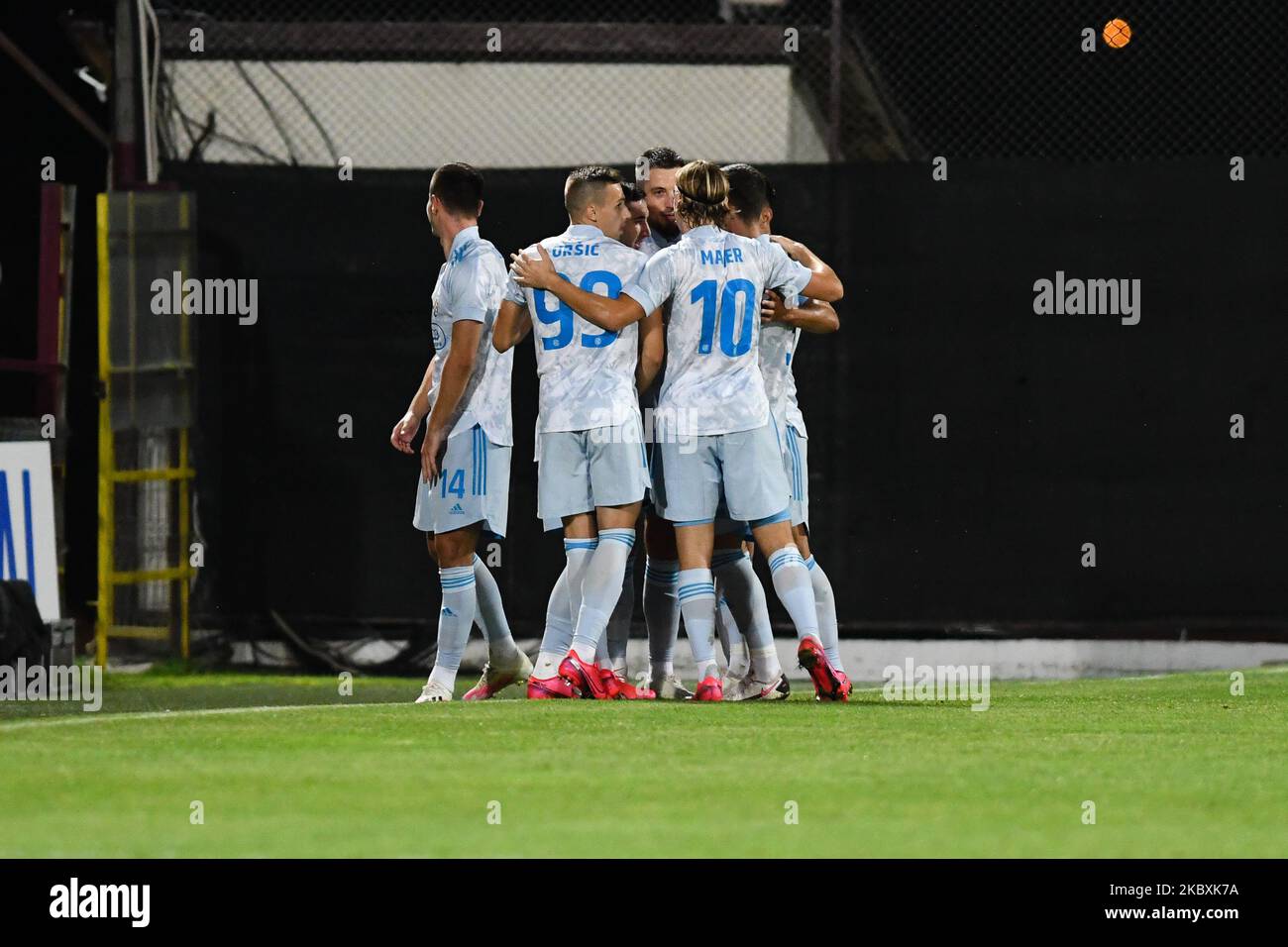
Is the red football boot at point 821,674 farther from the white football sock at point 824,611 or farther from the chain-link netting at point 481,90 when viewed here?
the chain-link netting at point 481,90

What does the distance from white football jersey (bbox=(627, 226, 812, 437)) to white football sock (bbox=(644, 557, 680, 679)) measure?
0.84 meters

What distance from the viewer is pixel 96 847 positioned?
4.43m

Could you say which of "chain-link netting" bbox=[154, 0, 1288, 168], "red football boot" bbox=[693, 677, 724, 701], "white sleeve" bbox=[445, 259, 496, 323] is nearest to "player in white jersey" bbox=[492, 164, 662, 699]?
"white sleeve" bbox=[445, 259, 496, 323]

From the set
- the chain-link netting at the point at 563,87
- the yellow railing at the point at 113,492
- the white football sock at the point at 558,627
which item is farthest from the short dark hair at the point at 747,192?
the chain-link netting at the point at 563,87

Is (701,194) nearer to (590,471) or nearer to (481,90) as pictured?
(590,471)

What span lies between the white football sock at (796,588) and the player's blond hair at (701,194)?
4.33 feet

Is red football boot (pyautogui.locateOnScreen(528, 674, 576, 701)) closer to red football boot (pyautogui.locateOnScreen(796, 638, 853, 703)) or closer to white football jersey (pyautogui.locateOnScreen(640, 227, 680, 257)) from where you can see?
red football boot (pyautogui.locateOnScreen(796, 638, 853, 703))

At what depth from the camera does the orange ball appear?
40.3ft

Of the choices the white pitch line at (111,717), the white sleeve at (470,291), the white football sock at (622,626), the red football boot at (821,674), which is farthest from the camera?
the white football sock at (622,626)

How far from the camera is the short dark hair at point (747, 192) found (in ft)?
26.6

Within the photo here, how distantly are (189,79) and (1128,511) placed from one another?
628 cm

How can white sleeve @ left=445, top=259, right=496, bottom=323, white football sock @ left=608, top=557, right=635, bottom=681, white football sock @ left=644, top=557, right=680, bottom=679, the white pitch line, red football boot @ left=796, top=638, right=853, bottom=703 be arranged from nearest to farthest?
the white pitch line < red football boot @ left=796, top=638, right=853, bottom=703 < white sleeve @ left=445, top=259, right=496, bottom=323 < white football sock @ left=644, top=557, right=680, bottom=679 < white football sock @ left=608, top=557, right=635, bottom=681
